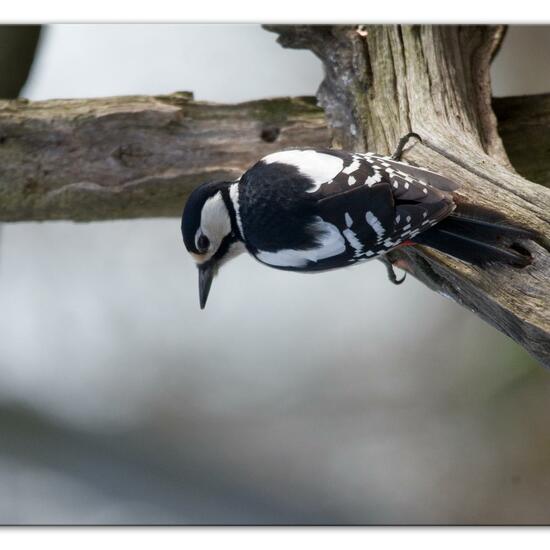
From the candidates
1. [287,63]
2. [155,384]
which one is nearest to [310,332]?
[155,384]

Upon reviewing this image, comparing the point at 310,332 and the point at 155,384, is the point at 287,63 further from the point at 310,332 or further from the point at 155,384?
the point at 155,384

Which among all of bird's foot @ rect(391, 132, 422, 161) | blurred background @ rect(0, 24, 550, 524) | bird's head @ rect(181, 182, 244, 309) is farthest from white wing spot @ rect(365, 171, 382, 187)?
blurred background @ rect(0, 24, 550, 524)

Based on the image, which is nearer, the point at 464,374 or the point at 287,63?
the point at 464,374

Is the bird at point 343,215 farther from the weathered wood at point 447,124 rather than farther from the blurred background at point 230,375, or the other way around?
the blurred background at point 230,375

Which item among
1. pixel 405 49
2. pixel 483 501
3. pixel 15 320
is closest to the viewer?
pixel 483 501

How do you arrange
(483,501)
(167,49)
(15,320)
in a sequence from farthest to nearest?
(15,320)
(167,49)
(483,501)
